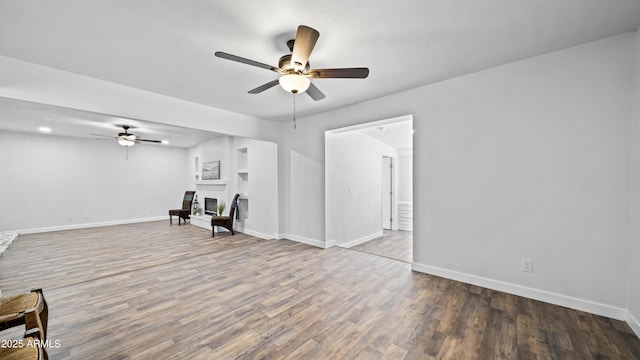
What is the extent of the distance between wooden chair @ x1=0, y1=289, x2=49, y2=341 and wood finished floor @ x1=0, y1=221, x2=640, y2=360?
542 millimetres

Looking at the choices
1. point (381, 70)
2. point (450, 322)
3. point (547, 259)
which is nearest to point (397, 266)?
point (450, 322)

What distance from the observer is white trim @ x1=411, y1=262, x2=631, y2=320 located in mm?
2268

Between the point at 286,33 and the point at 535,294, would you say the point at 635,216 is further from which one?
the point at 286,33

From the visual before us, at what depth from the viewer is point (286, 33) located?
214cm

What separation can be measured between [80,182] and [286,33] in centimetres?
809

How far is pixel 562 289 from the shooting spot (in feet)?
8.16

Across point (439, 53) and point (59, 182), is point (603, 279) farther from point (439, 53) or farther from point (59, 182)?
point (59, 182)

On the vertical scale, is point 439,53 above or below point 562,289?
above

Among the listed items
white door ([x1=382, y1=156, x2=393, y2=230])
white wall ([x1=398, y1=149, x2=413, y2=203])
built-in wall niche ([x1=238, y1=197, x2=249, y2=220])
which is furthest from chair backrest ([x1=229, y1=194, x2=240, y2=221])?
white wall ([x1=398, y1=149, x2=413, y2=203])

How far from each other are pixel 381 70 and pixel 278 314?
9.33 feet

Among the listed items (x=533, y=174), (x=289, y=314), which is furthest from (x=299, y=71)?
(x=533, y=174)

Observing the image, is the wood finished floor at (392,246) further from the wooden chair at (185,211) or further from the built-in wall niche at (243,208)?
the wooden chair at (185,211)

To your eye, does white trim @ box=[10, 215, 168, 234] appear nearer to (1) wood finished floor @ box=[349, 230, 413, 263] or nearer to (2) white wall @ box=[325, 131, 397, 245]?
(2) white wall @ box=[325, 131, 397, 245]

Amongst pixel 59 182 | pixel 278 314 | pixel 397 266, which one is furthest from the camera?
pixel 59 182
